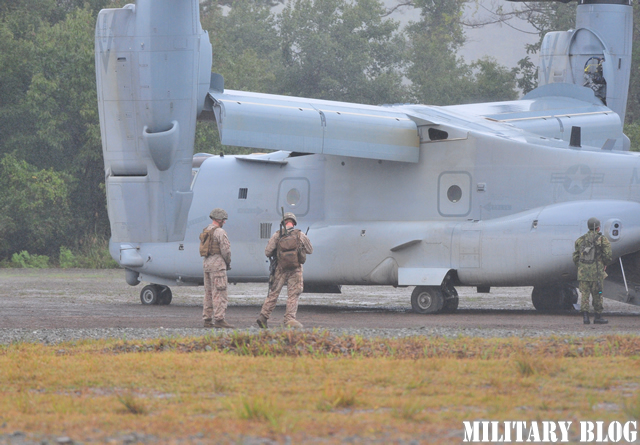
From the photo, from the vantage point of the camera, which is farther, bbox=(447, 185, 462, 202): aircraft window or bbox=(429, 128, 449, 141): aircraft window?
bbox=(429, 128, 449, 141): aircraft window

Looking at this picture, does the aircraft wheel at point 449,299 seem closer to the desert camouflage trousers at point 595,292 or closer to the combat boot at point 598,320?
the desert camouflage trousers at point 595,292

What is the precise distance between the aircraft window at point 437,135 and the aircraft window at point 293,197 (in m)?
3.50

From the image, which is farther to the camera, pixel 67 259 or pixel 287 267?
pixel 67 259

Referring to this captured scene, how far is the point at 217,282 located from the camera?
16.5m

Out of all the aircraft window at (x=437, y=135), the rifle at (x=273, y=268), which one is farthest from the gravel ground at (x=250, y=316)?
the aircraft window at (x=437, y=135)

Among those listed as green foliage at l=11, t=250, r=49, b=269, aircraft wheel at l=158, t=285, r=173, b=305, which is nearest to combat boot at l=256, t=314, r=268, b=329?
aircraft wheel at l=158, t=285, r=173, b=305

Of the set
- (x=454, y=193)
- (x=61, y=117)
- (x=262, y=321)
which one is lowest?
(x=262, y=321)

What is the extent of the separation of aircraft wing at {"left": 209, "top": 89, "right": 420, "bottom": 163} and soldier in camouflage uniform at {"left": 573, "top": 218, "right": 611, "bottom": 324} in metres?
4.65

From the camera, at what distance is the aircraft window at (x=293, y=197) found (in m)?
22.0

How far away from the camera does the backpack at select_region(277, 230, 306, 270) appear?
52.7 feet

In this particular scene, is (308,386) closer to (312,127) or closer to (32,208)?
(312,127)

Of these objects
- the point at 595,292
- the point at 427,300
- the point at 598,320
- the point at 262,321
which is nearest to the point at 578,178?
the point at 595,292

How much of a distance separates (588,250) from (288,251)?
5.64 metres

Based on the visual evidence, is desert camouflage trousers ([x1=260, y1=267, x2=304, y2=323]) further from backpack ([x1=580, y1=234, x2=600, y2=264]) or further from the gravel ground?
backpack ([x1=580, y1=234, x2=600, y2=264])
